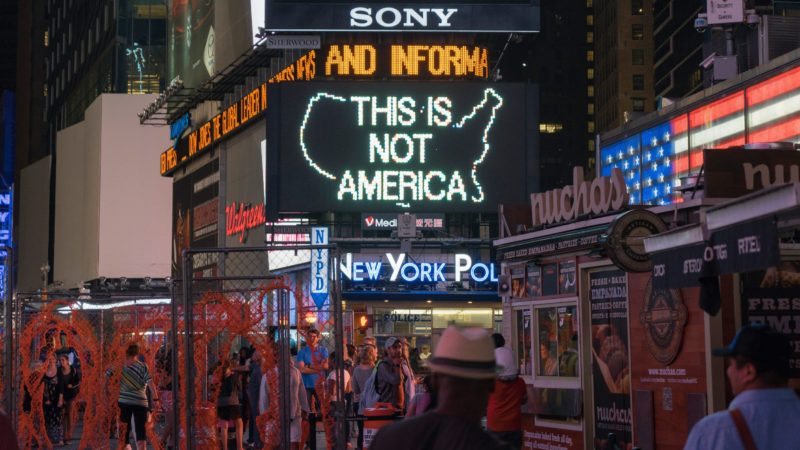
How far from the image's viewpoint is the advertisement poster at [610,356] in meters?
15.8

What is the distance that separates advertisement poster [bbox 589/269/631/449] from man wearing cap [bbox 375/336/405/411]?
4.95 m

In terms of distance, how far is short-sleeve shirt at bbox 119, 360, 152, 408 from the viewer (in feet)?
68.9

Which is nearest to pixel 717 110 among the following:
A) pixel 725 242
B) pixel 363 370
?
pixel 363 370

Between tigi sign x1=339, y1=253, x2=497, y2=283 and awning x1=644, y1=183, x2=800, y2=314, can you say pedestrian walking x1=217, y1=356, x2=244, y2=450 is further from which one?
tigi sign x1=339, y1=253, x2=497, y2=283

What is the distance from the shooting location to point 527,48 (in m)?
141

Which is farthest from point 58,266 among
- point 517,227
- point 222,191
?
point 517,227

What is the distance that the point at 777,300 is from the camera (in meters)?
13.6

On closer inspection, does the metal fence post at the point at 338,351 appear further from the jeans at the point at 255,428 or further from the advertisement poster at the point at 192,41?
the advertisement poster at the point at 192,41

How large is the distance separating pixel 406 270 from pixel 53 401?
20600mm

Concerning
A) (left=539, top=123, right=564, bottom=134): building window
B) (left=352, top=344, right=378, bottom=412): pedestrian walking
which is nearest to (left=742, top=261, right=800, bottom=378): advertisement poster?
(left=352, top=344, right=378, bottom=412): pedestrian walking

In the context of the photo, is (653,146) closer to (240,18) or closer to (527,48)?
(240,18)

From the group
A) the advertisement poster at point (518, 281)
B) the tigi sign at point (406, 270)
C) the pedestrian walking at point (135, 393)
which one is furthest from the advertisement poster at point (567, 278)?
the tigi sign at point (406, 270)

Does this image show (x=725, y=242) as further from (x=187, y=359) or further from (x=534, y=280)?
(x=534, y=280)

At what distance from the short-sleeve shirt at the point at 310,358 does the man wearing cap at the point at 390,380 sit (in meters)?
0.85
